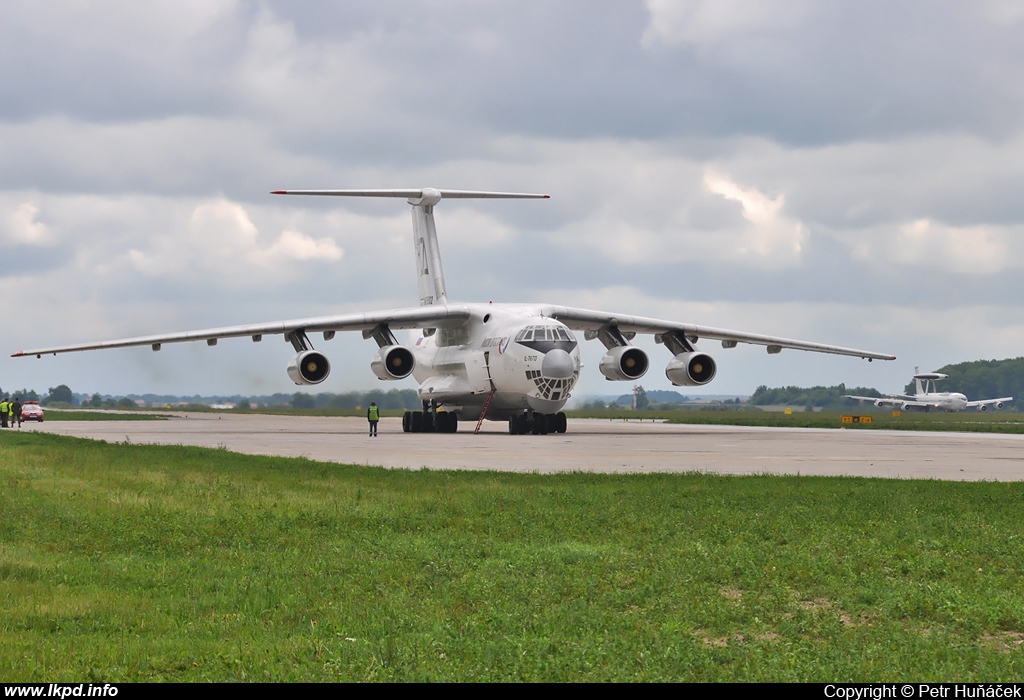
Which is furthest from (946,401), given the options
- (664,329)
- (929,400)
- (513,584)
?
(513,584)

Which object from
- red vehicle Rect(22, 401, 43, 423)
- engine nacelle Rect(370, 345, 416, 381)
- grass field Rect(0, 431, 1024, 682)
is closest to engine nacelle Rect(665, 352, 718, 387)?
engine nacelle Rect(370, 345, 416, 381)

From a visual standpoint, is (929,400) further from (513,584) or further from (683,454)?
(513,584)

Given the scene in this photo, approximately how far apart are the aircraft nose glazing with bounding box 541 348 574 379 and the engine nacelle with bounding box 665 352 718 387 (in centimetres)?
572

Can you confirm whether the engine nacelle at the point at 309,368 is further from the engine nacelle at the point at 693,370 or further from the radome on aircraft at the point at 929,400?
the radome on aircraft at the point at 929,400

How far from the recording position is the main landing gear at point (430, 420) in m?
37.8

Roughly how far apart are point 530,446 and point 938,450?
9.37 metres

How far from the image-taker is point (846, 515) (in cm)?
1200

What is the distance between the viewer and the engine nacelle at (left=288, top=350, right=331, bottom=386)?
35.3m

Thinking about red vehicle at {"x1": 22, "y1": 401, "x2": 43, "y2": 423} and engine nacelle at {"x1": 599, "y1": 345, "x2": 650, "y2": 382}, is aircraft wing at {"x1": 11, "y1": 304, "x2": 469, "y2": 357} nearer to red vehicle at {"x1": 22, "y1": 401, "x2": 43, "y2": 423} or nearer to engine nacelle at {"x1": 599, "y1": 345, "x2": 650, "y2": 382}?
engine nacelle at {"x1": 599, "y1": 345, "x2": 650, "y2": 382}

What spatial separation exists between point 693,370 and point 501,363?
23.2 ft

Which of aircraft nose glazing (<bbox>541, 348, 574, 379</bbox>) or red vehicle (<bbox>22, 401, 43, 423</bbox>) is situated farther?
red vehicle (<bbox>22, 401, 43, 423</bbox>)

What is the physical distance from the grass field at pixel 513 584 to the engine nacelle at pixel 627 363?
71.5ft
